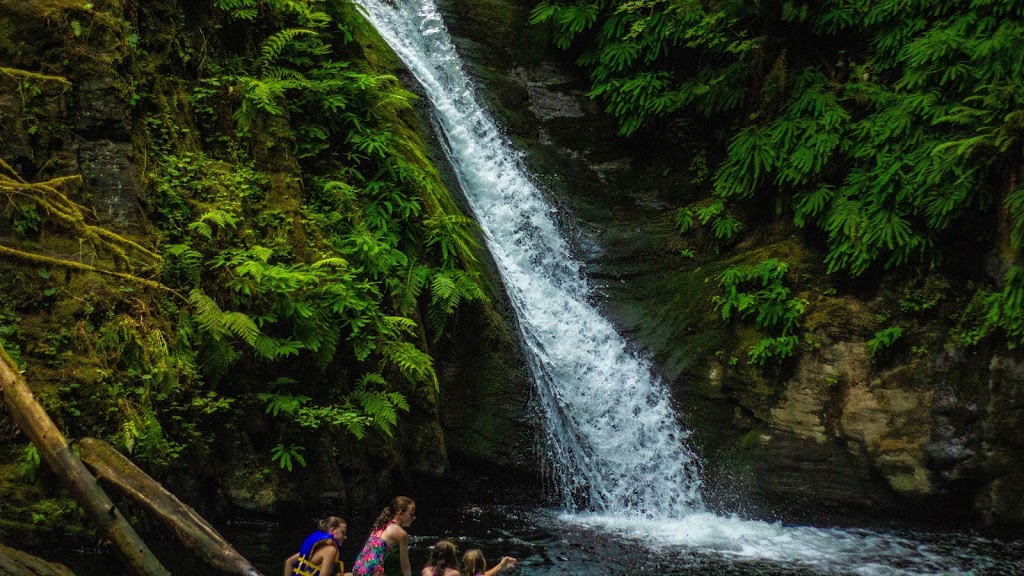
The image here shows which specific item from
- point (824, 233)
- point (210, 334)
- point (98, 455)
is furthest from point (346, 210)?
point (824, 233)

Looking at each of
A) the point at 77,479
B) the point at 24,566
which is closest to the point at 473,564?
the point at 77,479

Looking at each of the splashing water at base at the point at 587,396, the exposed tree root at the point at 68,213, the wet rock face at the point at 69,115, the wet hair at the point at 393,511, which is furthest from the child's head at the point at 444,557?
the wet rock face at the point at 69,115

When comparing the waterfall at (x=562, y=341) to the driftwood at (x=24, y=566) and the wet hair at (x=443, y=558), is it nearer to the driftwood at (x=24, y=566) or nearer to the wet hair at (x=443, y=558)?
the wet hair at (x=443, y=558)

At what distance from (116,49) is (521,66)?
342 inches

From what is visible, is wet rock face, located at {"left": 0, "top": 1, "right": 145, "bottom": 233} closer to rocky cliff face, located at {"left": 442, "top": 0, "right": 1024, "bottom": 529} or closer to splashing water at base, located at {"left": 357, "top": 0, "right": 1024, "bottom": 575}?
splashing water at base, located at {"left": 357, "top": 0, "right": 1024, "bottom": 575}

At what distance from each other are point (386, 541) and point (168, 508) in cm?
159

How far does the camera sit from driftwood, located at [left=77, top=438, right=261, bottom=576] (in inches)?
193

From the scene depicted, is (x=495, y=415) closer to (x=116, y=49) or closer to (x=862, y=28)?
(x=116, y=49)

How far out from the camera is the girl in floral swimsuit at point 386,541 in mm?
5586

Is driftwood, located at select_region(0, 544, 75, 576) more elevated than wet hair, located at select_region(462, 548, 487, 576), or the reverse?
wet hair, located at select_region(462, 548, 487, 576)

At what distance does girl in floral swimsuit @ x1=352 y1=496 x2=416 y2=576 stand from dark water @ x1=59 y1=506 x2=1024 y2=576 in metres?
1.37

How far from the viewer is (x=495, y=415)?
9.58 metres

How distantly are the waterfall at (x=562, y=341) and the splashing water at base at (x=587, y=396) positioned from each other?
18 millimetres

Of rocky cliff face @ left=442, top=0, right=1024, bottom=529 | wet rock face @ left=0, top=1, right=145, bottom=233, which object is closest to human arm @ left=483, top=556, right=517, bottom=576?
wet rock face @ left=0, top=1, right=145, bottom=233
